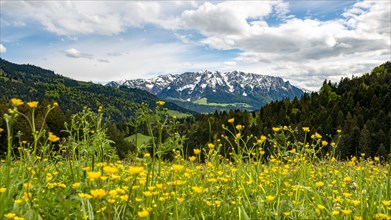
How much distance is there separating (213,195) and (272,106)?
121 m

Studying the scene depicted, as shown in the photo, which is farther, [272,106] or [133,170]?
[272,106]

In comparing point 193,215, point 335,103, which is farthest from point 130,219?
point 335,103

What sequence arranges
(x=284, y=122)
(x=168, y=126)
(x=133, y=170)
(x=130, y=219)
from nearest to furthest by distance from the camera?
(x=133, y=170) < (x=130, y=219) < (x=168, y=126) < (x=284, y=122)

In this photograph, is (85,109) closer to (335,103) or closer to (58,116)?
(58,116)

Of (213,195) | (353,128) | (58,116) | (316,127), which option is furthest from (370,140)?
(213,195)

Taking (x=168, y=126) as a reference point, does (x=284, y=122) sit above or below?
below

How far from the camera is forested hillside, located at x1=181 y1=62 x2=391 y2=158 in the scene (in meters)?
84.7

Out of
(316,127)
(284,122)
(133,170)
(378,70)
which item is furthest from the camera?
(378,70)

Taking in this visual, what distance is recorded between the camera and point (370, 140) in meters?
81.7

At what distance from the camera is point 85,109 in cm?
482

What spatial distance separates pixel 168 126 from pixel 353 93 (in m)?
126

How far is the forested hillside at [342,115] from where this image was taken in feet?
278

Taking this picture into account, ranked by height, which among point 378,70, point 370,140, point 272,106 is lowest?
point 370,140

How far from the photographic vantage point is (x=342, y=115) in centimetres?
9706
